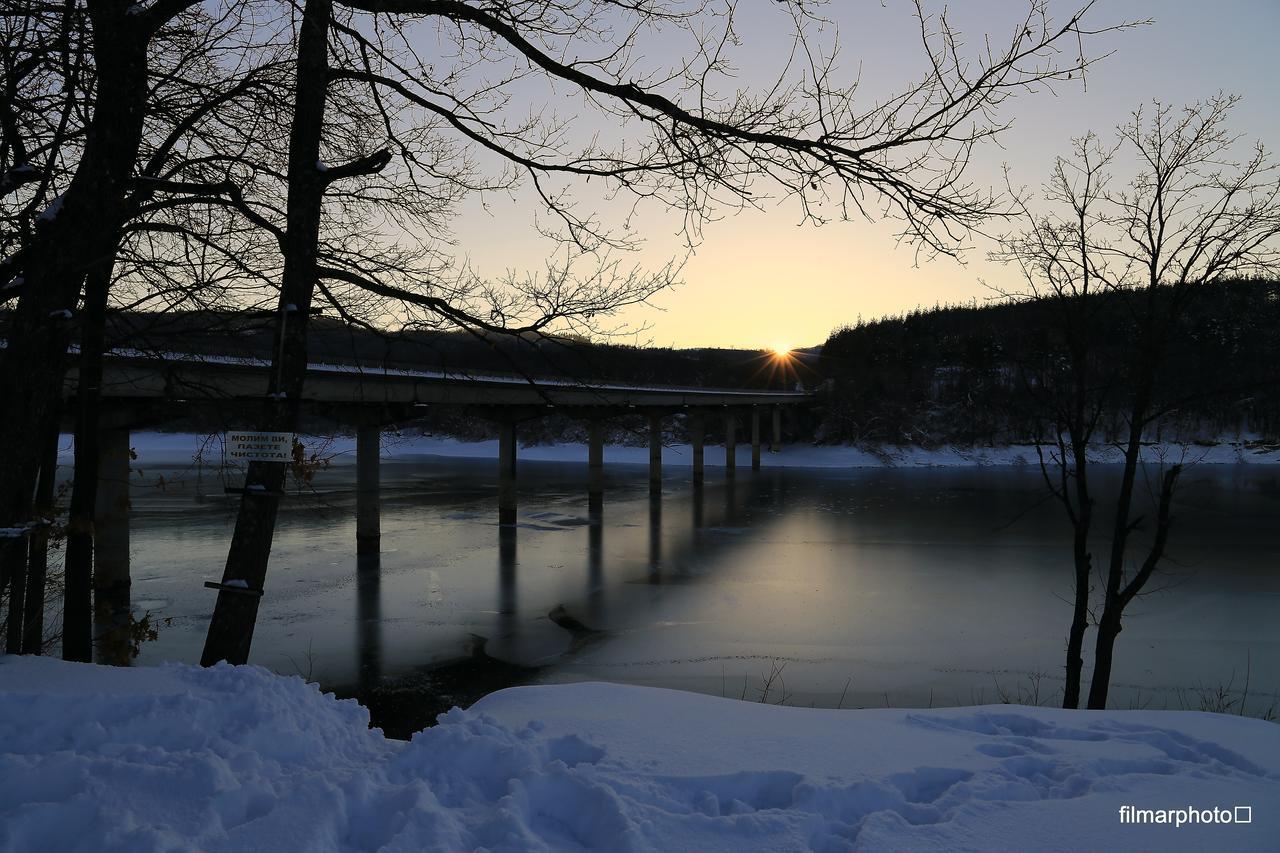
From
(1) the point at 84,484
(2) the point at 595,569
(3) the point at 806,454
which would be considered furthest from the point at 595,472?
(3) the point at 806,454

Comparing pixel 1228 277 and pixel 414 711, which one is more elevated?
pixel 1228 277

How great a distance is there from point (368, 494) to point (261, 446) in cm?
2150

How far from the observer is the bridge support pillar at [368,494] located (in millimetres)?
25891

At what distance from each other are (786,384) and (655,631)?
332 ft

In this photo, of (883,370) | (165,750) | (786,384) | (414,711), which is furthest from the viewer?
(786,384)

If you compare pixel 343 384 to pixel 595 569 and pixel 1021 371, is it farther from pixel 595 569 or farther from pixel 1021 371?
pixel 1021 371

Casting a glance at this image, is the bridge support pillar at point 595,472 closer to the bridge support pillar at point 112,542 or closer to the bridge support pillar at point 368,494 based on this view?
the bridge support pillar at point 368,494

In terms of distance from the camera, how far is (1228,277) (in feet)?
32.4

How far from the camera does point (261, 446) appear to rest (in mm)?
6164

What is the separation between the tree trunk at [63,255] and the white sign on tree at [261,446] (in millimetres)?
1306

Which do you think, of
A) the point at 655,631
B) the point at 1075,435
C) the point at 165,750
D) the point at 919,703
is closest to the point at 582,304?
the point at 165,750

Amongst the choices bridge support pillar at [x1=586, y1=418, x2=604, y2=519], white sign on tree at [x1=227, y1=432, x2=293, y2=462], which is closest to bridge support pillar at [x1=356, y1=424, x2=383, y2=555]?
bridge support pillar at [x1=586, y1=418, x2=604, y2=519]

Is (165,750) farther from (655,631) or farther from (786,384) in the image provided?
(786,384)

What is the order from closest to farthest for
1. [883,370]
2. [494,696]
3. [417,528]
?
[494,696]
[417,528]
[883,370]
